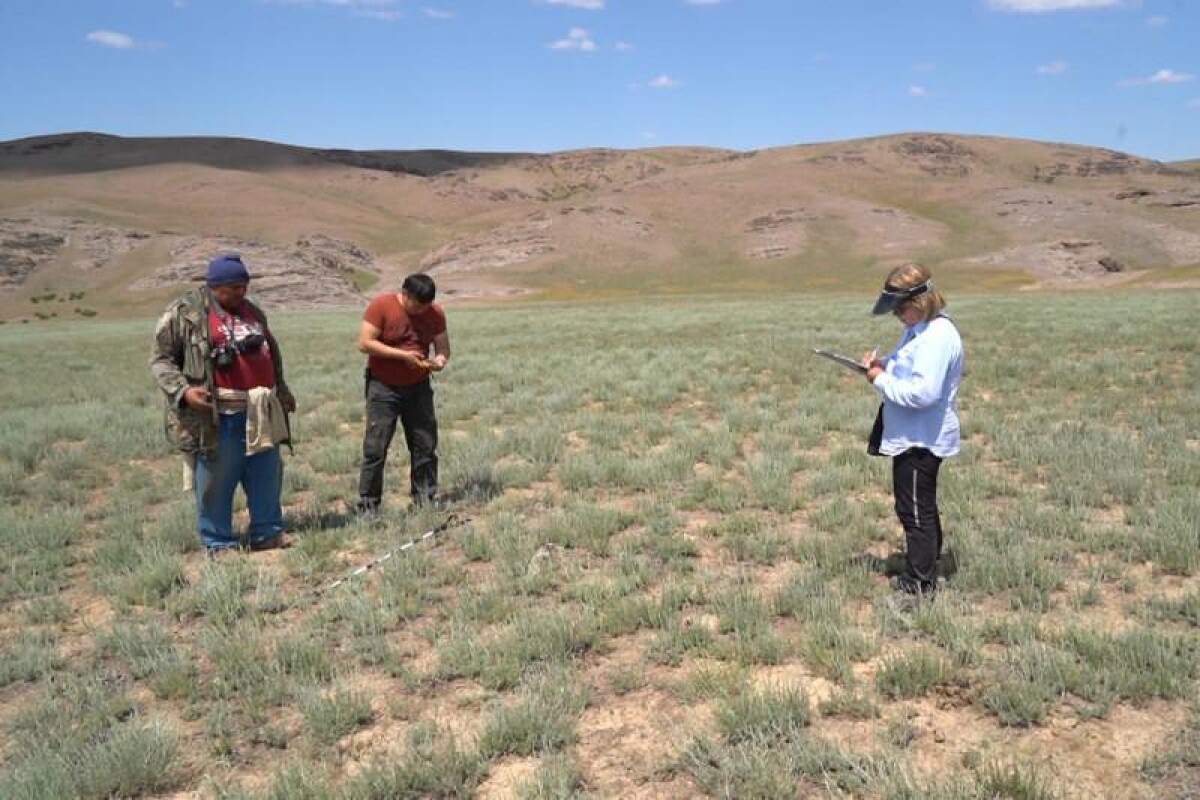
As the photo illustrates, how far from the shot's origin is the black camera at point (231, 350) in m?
6.19

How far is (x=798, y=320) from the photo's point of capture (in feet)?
86.2

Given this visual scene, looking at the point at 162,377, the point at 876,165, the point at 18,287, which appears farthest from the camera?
the point at 876,165

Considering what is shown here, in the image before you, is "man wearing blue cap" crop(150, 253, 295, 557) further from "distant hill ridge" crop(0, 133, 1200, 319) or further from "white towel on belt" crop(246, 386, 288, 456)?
"distant hill ridge" crop(0, 133, 1200, 319)

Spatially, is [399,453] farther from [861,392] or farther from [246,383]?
[861,392]

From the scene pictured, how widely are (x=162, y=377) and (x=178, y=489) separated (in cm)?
321

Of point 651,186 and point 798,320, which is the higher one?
point 651,186

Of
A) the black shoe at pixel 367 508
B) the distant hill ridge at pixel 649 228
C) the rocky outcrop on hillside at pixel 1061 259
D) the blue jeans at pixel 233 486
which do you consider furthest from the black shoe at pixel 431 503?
the rocky outcrop on hillside at pixel 1061 259

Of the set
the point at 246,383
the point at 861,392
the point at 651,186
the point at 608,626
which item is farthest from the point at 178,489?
the point at 651,186

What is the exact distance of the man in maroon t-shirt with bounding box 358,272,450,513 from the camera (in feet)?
22.9

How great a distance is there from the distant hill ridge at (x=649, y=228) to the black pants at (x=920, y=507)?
47532 millimetres

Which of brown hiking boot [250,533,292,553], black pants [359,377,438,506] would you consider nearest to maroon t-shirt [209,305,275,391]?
black pants [359,377,438,506]

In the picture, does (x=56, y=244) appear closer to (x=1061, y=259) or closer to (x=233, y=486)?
(x=233, y=486)

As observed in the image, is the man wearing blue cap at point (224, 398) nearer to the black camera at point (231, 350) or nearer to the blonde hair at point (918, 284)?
the black camera at point (231, 350)

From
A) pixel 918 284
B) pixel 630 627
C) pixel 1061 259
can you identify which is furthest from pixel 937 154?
pixel 630 627
